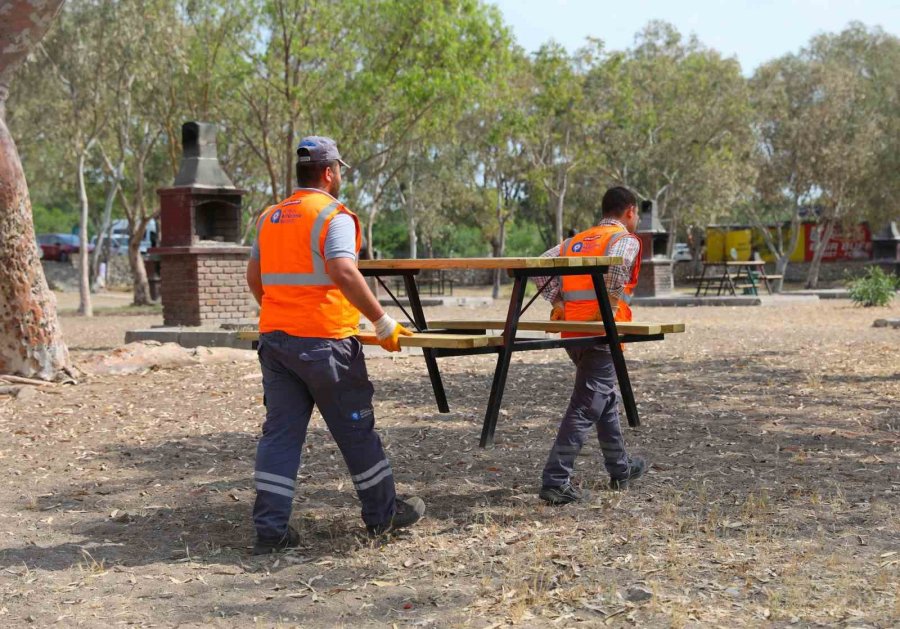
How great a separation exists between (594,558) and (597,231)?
185cm

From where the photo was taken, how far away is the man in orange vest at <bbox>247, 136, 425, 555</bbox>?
4742 millimetres

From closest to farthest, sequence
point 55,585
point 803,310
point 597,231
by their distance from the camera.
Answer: point 55,585, point 597,231, point 803,310

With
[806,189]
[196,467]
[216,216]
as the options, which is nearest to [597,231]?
[196,467]

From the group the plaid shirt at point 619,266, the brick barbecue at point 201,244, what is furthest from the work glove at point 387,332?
the brick barbecue at point 201,244

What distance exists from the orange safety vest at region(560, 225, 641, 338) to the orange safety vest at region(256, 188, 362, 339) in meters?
1.41

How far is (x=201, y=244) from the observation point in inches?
695

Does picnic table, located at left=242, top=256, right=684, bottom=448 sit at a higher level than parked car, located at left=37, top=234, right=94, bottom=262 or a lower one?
lower

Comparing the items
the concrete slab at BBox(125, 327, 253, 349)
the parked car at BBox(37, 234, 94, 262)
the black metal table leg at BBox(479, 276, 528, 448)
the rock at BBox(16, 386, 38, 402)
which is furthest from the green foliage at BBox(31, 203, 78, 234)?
the black metal table leg at BBox(479, 276, 528, 448)

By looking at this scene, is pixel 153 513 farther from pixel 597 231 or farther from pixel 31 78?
pixel 31 78

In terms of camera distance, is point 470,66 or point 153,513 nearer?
point 153,513

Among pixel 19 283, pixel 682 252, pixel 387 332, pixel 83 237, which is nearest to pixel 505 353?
pixel 387 332

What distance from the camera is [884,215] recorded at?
4172cm

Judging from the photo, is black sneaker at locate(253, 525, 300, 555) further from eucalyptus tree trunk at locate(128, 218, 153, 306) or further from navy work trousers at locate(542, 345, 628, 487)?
eucalyptus tree trunk at locate(128, 218, 153, 306)

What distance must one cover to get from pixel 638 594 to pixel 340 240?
187cm
